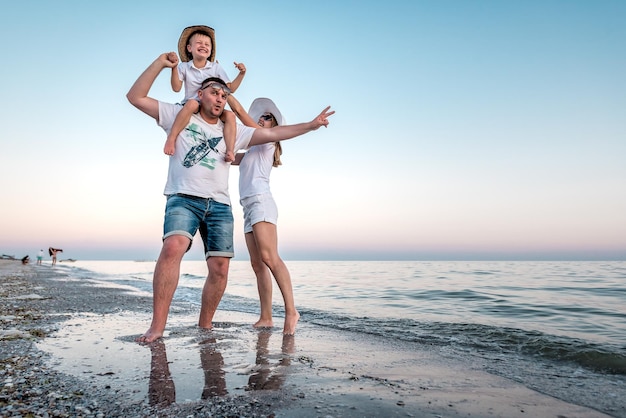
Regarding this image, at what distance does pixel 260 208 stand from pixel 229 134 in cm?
81

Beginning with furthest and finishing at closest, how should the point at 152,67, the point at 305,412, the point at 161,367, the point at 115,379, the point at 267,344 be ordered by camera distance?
the point at 152,67
the point at 267,344
the point at 161,367
the point at 115,379
the point at 305,412

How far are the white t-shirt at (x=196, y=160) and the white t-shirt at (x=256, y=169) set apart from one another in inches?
14.9

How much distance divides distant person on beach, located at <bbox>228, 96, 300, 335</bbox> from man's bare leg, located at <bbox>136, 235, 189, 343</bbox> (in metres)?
0.83

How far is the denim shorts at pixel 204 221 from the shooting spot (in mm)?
3822

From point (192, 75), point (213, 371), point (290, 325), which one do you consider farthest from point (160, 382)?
point (192, 75)

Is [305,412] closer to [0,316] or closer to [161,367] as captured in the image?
[161,367]

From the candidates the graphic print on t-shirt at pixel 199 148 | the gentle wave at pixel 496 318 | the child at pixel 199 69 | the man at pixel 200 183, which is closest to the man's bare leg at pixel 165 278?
the man at pixel 200 183

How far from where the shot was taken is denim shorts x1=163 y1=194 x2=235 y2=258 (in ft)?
12.5

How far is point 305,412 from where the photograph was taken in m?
1.84

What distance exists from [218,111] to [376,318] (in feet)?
11.3

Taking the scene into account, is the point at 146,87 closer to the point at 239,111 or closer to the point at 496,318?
the point at 239,111

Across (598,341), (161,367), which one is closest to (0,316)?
(161,367)

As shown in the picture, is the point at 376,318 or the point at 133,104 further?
the point at 376,318

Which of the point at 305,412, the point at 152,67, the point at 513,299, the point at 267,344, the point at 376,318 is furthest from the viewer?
the point at 513,299
